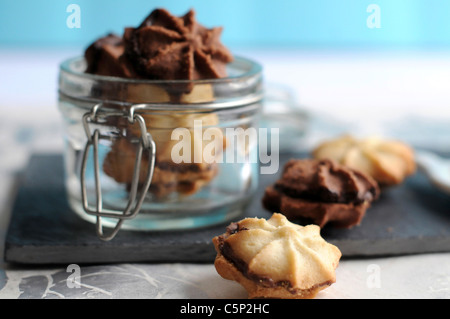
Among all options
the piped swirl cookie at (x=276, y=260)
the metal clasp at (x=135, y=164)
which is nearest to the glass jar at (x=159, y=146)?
the metal clasp at (x=135, y=164)

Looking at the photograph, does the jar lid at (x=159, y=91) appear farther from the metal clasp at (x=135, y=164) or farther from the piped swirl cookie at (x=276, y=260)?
the piped swirl cookie at (x=276, y=260)

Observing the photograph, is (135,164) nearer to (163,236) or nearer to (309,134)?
(163,236)

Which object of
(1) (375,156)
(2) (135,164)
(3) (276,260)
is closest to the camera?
(3) (276,260)

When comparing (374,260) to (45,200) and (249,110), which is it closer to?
(249,110)

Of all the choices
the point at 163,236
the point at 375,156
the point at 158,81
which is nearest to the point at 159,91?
the point at 158,81

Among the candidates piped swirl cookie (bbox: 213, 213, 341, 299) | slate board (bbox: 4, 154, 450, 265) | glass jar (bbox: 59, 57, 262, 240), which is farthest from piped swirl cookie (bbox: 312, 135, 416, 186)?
piped swirl cookie (bbox: 213, 213, 341, 299)
